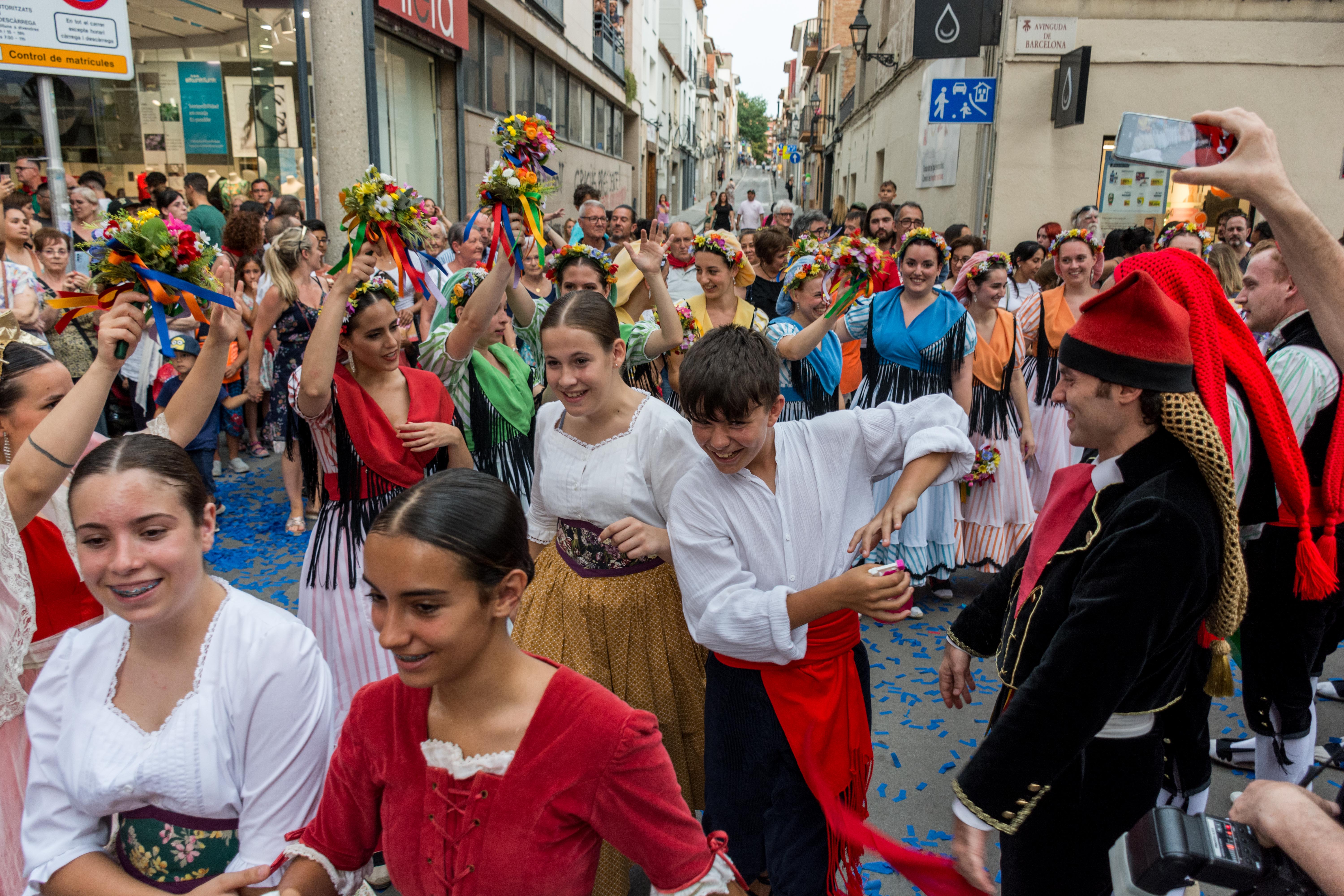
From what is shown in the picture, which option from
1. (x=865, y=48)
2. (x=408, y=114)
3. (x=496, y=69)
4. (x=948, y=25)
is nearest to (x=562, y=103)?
(x=496, y=69)

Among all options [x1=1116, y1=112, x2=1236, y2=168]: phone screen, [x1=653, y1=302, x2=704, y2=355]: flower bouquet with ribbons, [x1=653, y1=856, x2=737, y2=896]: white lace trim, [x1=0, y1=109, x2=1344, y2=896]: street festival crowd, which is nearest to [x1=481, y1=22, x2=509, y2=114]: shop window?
[x1=653, y1=302, x2=704, y2=355]: flower bouquet with ribbons

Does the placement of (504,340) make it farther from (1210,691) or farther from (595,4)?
(595,4)

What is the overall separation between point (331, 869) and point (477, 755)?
16.1 inches

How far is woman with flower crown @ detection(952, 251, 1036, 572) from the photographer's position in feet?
18.2

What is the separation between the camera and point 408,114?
12.8 m

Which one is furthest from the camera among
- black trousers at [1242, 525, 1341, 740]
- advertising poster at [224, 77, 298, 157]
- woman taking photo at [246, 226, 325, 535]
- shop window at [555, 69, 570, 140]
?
shop window at [555, 69, 570, 140]

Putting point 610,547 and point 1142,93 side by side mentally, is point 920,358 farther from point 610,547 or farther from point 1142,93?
point 1142,93

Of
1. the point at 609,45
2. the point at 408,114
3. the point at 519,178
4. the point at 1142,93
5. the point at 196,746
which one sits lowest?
the point at 196,746

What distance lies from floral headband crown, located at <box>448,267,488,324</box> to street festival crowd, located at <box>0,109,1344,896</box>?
29.3 inches

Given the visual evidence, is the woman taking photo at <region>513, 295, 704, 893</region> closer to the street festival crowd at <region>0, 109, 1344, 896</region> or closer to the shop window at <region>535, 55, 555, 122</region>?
the street festival crowd at <region>0, 109, 1344, 896</region>

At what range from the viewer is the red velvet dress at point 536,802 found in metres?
1.53

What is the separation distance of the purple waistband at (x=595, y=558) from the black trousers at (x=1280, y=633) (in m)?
2.17

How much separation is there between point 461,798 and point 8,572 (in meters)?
1.48

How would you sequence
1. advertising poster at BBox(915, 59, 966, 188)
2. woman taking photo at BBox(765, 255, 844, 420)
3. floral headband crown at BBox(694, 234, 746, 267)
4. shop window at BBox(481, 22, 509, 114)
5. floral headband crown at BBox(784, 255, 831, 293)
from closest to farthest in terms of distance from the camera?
woman taking photo at BBox(765, 255, 844, 420), floral headband crown at BBox(784, 255, 831, 293), floral headband crown at BBox(694, 234, 746, 267), advertising poster at BBox(915, 59, 966, 188), shop window at BBox(481, 22, 509, 114)
